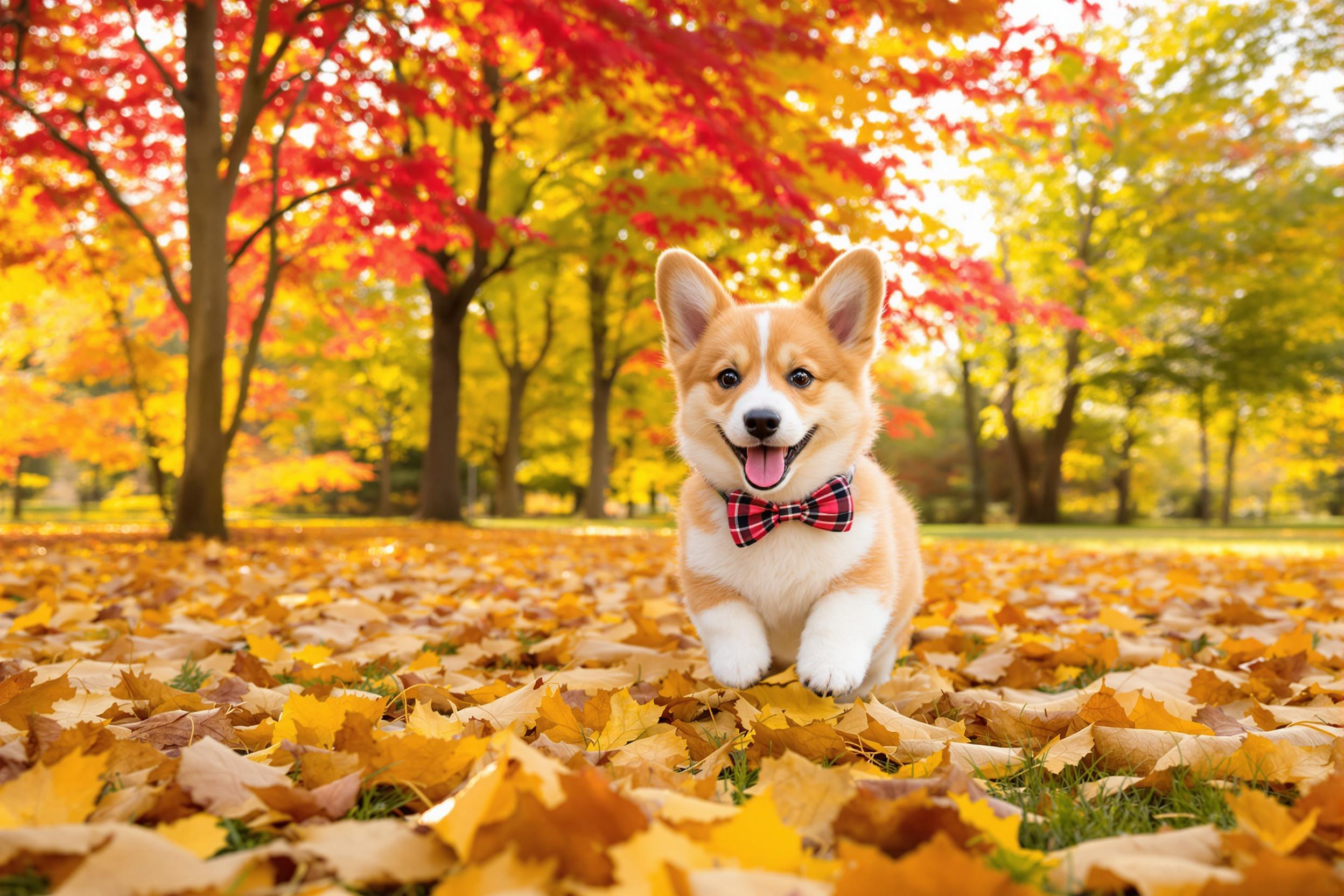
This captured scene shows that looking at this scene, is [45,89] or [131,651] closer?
[131,651]

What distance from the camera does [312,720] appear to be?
1.54 meters

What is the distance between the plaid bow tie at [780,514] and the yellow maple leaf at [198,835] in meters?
1.33

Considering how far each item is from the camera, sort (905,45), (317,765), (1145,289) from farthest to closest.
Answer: (1145,289) < (905,45) < (317,765)

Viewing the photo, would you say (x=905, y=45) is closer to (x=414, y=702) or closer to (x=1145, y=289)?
(x=414, y=702)

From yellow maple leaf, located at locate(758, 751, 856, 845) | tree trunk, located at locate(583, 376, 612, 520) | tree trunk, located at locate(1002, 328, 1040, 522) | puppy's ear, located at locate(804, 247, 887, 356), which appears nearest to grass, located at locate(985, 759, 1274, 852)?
yellow maple leaf, located at locate(758, 751, 856, 845)

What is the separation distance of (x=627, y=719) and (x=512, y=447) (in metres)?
16.2

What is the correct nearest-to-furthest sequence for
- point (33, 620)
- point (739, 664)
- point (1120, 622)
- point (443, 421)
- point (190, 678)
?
1. point (739, 664)
2. point (190, 678)
3. point (33, 620)
4. point (1120, 622)
5. point (443, 421)

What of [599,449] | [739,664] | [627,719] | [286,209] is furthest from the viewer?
[599,449]

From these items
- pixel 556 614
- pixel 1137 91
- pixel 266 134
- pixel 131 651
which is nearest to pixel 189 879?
pixel 131 651

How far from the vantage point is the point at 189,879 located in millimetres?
933

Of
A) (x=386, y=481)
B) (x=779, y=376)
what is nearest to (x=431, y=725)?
(x=779, y=376)

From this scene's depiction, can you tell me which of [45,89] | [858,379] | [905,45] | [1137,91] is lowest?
[858,379]

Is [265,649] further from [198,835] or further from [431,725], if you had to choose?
[198,835]

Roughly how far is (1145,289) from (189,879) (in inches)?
854
